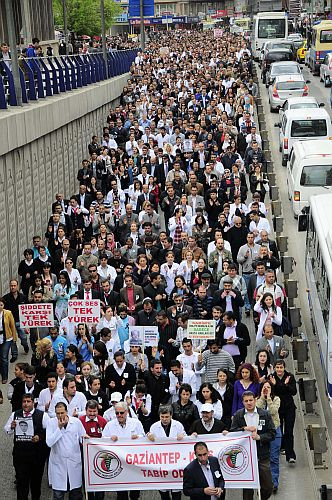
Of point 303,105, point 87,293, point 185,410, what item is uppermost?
point 185,410

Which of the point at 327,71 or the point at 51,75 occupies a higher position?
the point at 51,75

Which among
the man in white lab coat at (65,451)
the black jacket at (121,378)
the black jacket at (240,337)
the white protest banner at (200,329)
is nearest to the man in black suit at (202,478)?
the man in white lab coat at (65,451)

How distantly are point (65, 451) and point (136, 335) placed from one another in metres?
2.92

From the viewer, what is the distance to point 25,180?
25234mm

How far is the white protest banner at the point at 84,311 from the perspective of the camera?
52.0ft

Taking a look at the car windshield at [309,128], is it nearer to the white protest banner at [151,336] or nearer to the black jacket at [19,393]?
the white protest banner at [151,336]


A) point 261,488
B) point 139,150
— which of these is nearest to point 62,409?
point 261,488

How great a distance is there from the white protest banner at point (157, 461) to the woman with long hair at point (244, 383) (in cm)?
105

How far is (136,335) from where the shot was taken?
1507cm

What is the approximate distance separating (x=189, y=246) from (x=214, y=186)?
4.10 metres

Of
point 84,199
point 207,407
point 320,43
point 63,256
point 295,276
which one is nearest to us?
point 207,407

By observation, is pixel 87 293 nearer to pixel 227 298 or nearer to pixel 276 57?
pixel 227 298

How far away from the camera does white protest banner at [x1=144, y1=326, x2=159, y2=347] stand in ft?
49.3

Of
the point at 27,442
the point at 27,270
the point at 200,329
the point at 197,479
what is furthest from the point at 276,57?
the point at 197,479
